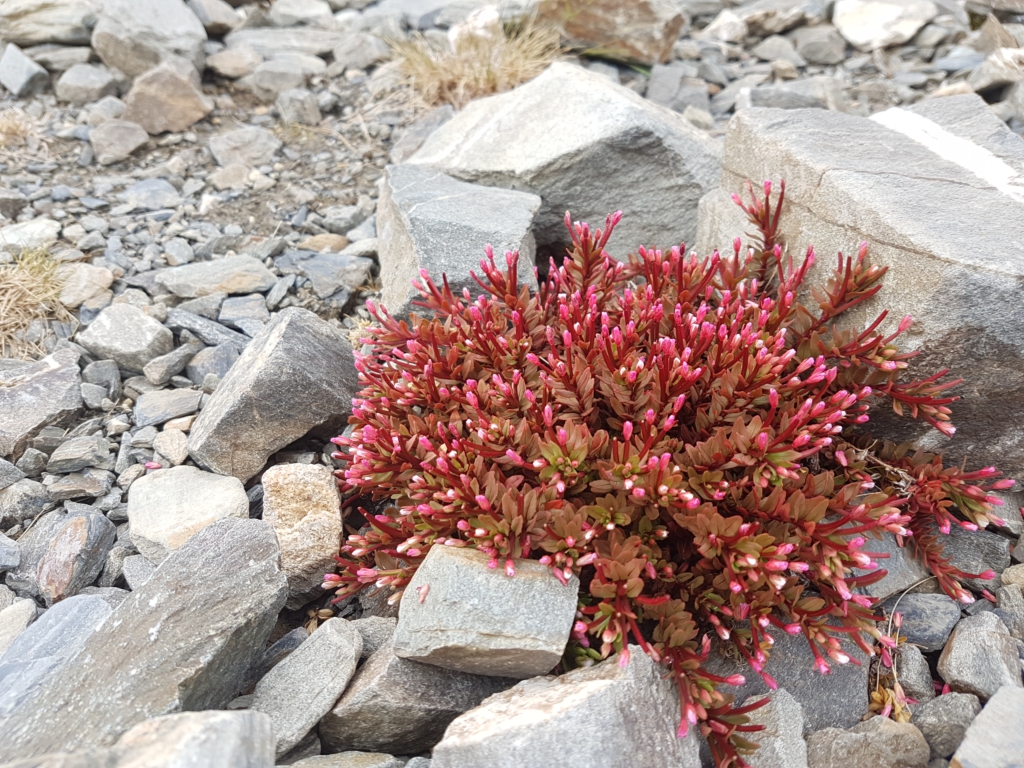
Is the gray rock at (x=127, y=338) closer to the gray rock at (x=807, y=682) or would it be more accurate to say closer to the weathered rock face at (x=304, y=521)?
the weathered rock face at (x=304, y=521)

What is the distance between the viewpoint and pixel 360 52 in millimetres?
7945

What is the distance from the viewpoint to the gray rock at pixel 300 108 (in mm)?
7137

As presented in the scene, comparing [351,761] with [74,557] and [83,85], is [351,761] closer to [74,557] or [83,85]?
[74,557]

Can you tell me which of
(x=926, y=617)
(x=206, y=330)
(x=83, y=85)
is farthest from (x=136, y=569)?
(x=83, y=85)

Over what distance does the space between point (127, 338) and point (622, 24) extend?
5.40m

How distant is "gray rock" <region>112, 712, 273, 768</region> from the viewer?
6.34ft

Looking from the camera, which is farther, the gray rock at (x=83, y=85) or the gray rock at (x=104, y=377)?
the gray rock at (x=83, y=85)

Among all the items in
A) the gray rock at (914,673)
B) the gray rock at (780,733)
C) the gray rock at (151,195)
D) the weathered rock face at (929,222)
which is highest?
the weathered rock face at (929,222)

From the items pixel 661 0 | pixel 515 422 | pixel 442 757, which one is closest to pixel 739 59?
pixel 661 0

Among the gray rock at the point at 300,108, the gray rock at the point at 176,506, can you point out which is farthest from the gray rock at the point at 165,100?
the gray rock at the point at 176,506

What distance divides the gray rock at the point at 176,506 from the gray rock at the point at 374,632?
2.61 ft

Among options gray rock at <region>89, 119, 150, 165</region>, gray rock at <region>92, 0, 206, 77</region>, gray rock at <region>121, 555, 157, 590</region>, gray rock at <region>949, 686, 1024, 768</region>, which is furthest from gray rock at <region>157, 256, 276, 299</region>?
gray rock at <region>949, 686, 1024, 768</region>

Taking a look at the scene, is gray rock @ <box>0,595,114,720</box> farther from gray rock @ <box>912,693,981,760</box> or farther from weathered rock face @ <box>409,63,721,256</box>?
weathered rock face @ <box>409,63,721,256</box>

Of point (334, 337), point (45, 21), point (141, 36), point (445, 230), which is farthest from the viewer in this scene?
point (45, 21)
